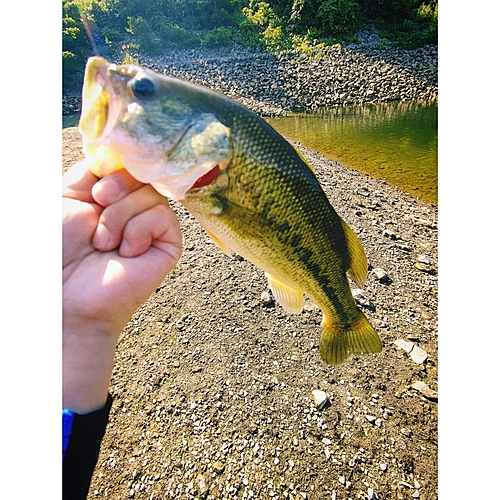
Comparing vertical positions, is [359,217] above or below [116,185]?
below

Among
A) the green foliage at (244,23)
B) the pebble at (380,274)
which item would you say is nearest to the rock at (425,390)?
the pebble at (380,274)

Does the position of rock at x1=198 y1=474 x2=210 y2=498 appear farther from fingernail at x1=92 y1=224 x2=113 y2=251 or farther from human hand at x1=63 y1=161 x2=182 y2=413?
fingernail at x1=92 y1=224 x2=113 y2=251

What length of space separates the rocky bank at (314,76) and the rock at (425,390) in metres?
10.7

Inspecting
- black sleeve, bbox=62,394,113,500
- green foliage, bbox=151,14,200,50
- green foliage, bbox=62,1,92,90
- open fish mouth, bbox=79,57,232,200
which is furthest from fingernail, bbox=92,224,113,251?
green foliage, bbox=151,14,200,50

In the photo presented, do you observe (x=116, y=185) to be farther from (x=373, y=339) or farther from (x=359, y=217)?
(x=359, y=217)

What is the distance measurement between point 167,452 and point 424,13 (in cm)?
1491

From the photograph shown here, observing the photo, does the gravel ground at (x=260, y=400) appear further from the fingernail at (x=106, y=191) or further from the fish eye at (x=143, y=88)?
the fish eye at (x=143, y=88)

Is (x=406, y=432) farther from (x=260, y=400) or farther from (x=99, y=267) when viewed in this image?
(x=99, y=267)

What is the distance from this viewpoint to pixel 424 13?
1160 cm

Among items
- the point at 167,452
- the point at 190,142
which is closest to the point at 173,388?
the point at 167,452

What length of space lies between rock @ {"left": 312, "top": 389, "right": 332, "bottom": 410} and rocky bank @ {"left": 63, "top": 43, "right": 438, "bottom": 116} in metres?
10.8

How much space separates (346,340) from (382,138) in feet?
28.2

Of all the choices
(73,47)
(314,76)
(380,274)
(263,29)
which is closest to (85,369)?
(380,274)

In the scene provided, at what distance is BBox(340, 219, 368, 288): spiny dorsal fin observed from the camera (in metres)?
1.17
